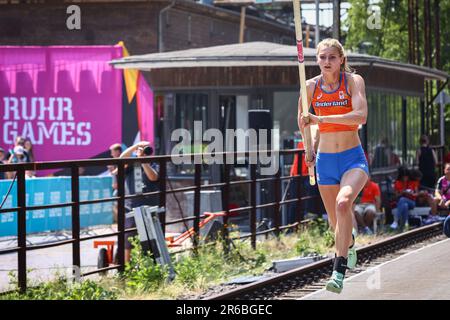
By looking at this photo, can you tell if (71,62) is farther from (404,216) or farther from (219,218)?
(219,218)

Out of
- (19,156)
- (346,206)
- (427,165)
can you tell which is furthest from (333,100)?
(427,165)

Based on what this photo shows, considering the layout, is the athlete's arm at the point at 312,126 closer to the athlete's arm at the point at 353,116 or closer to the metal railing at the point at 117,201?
the athlete's arm at the point at 353,116

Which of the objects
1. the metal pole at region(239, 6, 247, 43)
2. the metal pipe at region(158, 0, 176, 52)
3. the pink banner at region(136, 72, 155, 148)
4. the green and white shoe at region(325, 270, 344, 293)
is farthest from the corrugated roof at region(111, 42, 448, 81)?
the metal pole at region(239, 6, 247, 43)

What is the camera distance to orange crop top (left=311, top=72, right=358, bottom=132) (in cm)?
901

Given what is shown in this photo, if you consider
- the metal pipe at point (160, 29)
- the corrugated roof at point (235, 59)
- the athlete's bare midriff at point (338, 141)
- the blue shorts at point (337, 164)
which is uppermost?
the metal pipe at point (160, 29)

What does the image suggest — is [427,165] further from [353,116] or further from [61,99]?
[353,116]

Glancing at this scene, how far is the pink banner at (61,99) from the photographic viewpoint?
29828mm

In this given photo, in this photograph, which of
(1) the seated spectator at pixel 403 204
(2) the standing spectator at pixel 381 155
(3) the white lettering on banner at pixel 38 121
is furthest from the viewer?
(3) the white lettering on banner at pixel 38 121

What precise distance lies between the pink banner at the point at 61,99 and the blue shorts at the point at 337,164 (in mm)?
20383

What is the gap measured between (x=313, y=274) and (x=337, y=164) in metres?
5.34

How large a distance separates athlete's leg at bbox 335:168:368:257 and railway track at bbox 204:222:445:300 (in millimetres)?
2699

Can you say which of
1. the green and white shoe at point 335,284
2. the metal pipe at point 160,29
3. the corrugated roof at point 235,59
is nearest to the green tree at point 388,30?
the metal pipe at point 160,29

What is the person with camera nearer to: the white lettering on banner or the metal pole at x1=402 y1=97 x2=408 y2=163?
the metal pole at x1=402 y1=97 x2=408 y2=163

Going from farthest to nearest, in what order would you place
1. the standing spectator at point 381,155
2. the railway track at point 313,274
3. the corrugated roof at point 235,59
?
the standing spectator at point 381,155
the corrugated roof at point 235,59
the railway track at point 313,274
